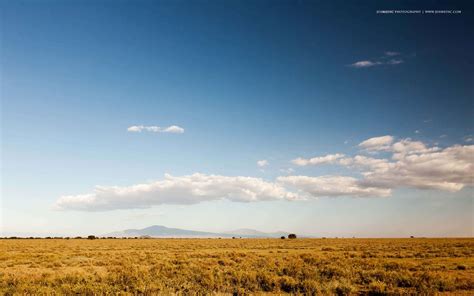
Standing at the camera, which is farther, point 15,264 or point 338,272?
point 15,264

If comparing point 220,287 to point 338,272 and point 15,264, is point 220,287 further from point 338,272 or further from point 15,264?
point 15,264

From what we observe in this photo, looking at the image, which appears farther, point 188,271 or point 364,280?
point 188,271

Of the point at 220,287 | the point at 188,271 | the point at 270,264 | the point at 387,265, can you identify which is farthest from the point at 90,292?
the point at 387,265

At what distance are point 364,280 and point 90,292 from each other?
11.0 metres

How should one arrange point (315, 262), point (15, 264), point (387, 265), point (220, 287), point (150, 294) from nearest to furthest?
point (150, 294) < point (220, 287) < point (387, 265) < point (315, 262) < point (15, 264)

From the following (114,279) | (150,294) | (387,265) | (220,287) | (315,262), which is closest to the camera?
(150,294)

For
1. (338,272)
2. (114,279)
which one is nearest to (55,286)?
(114,279)

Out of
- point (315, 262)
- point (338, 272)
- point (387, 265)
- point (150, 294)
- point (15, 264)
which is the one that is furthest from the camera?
point (15, 264)

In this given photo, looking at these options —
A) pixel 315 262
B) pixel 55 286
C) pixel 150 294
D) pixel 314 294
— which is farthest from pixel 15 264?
pixel 314 294

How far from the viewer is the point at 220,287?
13.5 m

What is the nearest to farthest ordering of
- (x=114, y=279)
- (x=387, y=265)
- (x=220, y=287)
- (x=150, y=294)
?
(x=150, y=294) → (x=220, y=287) → (x=114, y=279) → (x=387, y=265)

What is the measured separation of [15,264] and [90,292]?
15.8 metres

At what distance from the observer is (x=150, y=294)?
463 inches

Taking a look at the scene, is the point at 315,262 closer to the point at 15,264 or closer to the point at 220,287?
the point at 220,287
